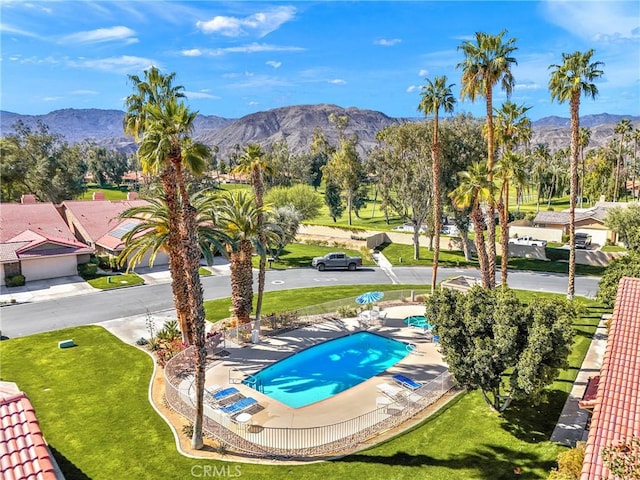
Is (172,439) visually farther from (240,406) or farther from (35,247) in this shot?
(35,247)

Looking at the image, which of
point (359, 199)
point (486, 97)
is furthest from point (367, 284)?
point (359, 199)

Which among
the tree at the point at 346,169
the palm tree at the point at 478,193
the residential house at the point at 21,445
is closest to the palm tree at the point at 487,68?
the palm tree at the point at 478,193

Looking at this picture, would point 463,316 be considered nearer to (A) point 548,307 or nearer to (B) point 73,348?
(A) point 548,307

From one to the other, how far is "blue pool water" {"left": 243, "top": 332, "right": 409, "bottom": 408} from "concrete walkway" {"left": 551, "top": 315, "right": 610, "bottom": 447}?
8.90 metres

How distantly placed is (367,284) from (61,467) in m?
29.9

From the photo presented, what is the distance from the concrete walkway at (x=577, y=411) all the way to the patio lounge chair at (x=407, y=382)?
6105mm

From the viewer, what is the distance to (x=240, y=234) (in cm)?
2733

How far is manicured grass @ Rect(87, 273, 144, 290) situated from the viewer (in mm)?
39406

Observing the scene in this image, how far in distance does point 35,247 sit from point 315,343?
30555mm

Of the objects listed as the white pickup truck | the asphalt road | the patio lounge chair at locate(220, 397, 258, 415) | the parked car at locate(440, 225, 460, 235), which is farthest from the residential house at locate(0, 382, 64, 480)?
the parked car at locate(440, 225, 460, 235)

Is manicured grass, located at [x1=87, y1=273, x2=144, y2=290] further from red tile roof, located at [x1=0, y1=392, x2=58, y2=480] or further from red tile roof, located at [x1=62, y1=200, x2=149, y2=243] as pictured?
red tile roof, located at [x1=0, y1=392, x2=58, y2=480]

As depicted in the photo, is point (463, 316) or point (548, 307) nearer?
point (548, 307)

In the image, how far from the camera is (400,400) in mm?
20344

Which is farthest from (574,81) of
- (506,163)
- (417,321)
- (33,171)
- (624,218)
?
(33,171)
